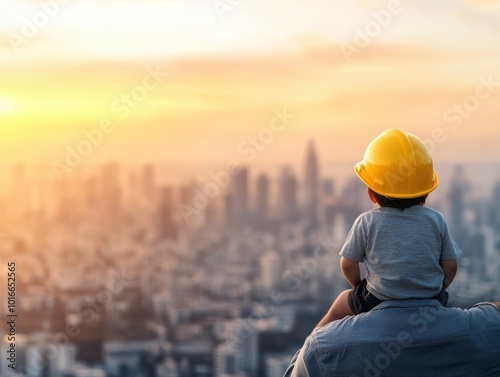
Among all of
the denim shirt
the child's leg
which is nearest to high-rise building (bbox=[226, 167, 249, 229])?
the child's leg

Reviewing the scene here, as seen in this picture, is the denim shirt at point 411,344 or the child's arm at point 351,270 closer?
the denim shirt at point 411,344

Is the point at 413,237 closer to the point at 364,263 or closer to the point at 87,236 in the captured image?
the point at 364,263

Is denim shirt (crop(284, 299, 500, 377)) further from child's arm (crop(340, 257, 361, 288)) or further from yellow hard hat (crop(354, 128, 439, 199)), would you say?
yellow hard hat (crop(354, 128, 439, 199))

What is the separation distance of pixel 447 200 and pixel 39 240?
912 centimetres

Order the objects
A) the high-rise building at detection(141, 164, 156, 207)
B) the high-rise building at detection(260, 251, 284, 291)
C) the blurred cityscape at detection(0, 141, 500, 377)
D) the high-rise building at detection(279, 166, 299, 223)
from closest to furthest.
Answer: the blurred cityscape at detection(0, 141, 500, 377)
the high-rise building at detection(260, 251, 284, 291)
the high-rise building at detection(279, 166, 299, 223)
the high-rise building at detection(141, 164, 156, 207)

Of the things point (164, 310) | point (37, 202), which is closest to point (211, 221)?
point (164, 310)

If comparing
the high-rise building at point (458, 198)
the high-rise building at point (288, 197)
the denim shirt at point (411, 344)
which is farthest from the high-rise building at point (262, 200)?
the denim shirt at point (411, 344)

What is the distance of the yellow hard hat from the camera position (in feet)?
6.86

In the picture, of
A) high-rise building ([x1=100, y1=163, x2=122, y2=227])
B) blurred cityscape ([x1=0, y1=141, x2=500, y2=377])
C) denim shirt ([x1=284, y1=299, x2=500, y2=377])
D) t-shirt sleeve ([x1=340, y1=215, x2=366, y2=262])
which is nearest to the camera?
denim shirt ([x1=284, y1=299, x2=500, y2=377])

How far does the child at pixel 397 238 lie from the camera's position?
80.2 inches

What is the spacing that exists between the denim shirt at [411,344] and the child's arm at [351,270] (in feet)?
0.40

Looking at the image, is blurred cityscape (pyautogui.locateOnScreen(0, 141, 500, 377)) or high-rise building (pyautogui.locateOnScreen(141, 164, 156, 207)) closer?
blurred cityscape (pyautogui.locateOnScreen(0, 141, 500, 377))

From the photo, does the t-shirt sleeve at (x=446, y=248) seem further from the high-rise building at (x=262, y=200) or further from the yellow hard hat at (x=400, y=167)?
the high-rise building at (x=262, y=200)

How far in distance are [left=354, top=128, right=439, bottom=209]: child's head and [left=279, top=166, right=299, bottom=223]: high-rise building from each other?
20.9 meters
